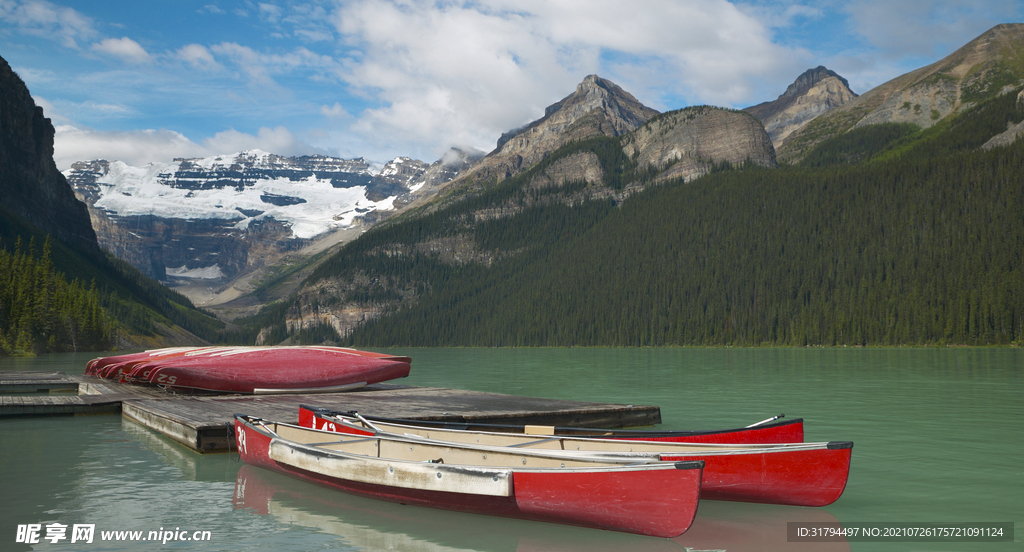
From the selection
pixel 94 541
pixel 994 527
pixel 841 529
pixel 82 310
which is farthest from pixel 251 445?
pixel 82 310

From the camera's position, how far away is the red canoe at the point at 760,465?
11.4 meters

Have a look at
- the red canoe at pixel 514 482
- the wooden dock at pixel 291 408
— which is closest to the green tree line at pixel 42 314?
the wooden dock at pixel 291 408

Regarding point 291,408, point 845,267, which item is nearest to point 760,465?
point 291,408

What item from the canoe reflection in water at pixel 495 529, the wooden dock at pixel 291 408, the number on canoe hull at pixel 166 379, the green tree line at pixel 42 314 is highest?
the green tree line at pixel 42 314

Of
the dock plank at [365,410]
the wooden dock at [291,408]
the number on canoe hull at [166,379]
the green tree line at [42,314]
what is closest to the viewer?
the dock plank at [365,410]

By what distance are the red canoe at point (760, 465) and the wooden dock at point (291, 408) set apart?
8356 mm

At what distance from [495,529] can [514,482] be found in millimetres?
1274

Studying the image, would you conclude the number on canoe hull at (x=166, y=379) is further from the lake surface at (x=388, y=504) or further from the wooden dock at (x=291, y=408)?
the lake surface at (x=388, y=504)

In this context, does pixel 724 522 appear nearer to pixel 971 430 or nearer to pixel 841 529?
pixel 841 529

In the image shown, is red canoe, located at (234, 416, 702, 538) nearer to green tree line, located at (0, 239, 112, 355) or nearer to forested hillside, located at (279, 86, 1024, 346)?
green tree line, located at (0, 239, 112, 355)

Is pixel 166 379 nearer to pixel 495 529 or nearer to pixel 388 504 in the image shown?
pixel 388 504

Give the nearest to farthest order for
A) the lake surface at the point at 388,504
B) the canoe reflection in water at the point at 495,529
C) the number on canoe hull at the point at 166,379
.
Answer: the canoe reflection in water at the point at 495,529, the lake surface at the point at 388,504, the number on canoe hull at the point at 166,379

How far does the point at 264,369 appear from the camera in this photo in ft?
91.9

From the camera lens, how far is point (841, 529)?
36.3ft
